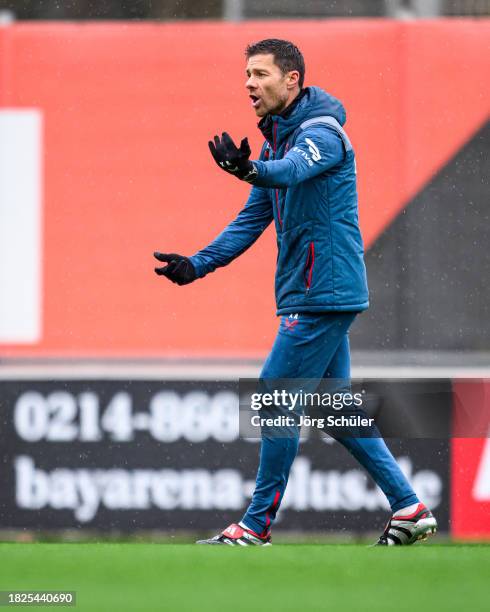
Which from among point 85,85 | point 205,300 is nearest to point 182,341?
point 205,300

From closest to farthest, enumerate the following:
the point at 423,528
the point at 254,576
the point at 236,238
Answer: the point at 254,576, the point at 423,528, the point at 236,238

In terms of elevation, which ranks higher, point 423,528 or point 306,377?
point 306,377

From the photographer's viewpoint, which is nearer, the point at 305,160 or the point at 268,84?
the point at 305,160

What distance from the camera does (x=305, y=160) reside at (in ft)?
13.2

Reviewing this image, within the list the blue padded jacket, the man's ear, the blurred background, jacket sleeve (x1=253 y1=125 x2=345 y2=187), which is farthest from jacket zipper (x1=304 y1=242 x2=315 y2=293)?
the blurred background

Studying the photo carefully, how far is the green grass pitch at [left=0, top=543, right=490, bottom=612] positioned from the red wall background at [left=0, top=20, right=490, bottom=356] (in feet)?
4.43

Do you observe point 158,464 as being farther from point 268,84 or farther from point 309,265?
point 268,84

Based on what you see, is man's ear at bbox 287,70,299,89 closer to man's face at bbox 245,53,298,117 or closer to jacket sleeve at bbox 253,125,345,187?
man's face at bbox 245,53,298,117

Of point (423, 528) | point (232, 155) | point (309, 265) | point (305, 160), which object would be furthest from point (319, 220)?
point (423, 528)

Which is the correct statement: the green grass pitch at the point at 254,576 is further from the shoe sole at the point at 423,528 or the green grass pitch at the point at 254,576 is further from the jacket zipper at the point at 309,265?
the jacket zipper at the point at 309,265

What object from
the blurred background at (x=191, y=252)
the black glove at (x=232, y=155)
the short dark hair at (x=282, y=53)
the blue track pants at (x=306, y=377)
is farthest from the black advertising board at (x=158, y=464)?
the black glove at (x=232, y=155)

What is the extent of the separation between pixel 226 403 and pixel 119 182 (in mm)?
1021

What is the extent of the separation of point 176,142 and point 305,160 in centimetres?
172

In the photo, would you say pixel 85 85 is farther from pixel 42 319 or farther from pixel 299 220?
pixel 299 220
